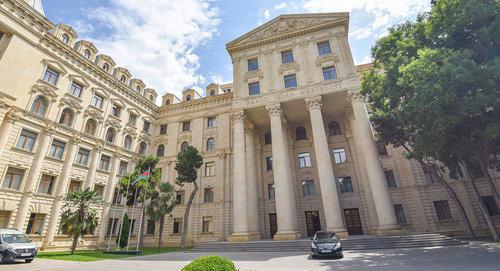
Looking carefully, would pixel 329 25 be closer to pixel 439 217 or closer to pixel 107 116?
pixel 439 217

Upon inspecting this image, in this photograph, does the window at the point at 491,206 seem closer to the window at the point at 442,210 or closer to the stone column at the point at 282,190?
the window at the point at 442,210

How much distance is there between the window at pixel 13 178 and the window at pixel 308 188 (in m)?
27.9

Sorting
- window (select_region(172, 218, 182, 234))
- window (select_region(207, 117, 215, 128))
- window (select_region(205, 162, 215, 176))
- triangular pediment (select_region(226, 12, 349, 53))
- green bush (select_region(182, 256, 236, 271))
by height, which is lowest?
green bush (select_region(182, 256, 236, 271))

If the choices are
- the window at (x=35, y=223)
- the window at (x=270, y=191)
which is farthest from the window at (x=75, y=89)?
the window at (x=270, y=191)

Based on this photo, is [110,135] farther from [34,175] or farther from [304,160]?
[304,160]

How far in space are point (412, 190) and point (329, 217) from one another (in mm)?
10643

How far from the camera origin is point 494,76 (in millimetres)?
12062

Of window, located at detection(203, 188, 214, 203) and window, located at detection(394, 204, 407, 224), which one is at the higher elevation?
window, located at detection(203, 188, 214, 203)

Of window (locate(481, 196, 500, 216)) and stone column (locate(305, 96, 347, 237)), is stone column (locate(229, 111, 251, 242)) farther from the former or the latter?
window (locate(481, 196, 500, 216))

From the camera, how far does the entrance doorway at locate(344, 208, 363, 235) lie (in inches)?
1077

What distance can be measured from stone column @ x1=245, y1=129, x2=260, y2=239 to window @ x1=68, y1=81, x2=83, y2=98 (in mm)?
19861

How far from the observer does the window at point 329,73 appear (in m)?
28.6

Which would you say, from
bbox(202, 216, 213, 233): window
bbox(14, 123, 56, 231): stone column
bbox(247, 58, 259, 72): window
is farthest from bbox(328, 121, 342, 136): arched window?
bbox(14, 123, 56, 231): stone column

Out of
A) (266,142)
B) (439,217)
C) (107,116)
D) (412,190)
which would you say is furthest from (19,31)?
(439,217)
